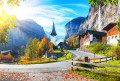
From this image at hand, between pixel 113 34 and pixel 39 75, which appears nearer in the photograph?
pixel 39 75

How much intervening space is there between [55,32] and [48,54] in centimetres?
10829

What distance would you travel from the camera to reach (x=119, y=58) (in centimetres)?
2481

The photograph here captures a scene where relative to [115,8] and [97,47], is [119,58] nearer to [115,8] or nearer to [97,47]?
[97,47]

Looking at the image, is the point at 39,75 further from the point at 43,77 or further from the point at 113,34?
the point at 113,34

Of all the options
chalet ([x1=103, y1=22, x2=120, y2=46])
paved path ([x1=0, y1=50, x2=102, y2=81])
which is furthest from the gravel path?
chalet ([x1=103, y1=22, x2=120, y2=46])

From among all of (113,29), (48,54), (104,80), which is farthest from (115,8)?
(104,80)

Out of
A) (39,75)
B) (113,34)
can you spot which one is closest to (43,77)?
(39,75)

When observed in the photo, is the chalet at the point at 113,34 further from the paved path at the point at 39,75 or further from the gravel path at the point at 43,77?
the gravel path at the point at 43,77

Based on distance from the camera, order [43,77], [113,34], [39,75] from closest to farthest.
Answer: [43,77], [39,75], [113,34]

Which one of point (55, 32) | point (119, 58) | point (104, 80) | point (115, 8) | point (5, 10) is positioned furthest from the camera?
point (55, 32)

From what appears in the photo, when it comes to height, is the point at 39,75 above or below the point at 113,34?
below

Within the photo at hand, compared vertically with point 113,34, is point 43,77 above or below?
below

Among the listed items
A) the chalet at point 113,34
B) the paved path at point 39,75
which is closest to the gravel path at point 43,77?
the paved path at point 39,75

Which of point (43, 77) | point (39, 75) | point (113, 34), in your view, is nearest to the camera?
point (43, 77)
